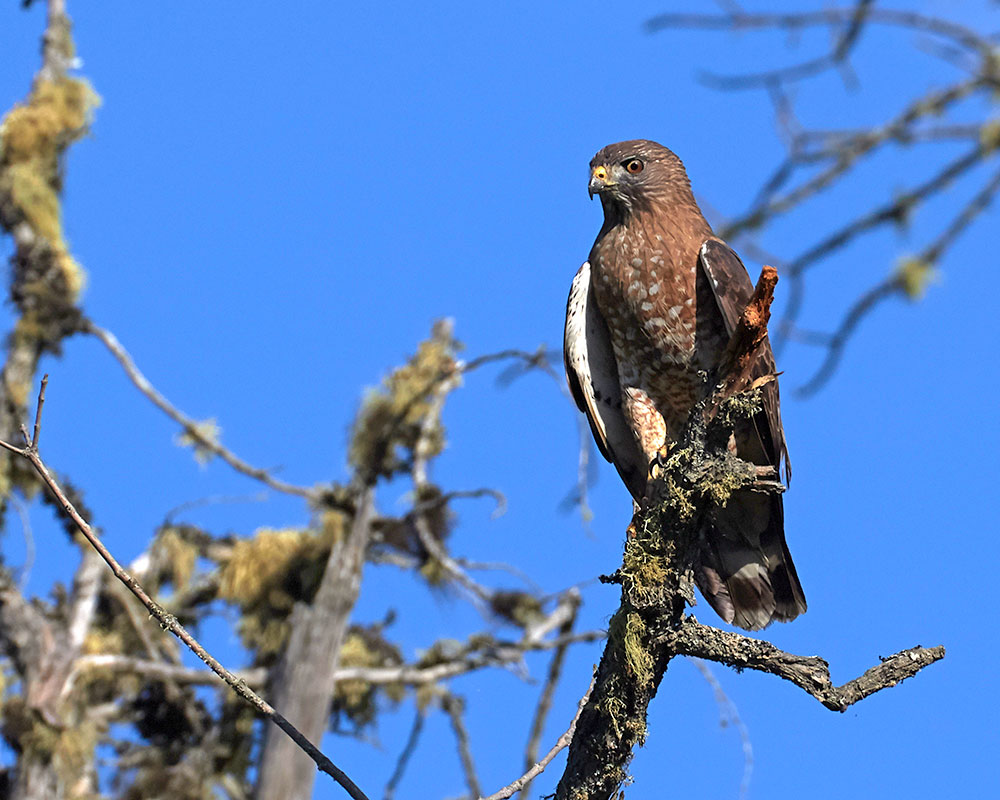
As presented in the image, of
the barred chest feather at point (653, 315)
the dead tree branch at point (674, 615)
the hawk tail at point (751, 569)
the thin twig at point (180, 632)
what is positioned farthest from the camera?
the barred chest feather at point (653, 315)

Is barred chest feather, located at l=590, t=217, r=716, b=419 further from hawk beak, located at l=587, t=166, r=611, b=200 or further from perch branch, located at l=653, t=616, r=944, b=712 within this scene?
perch branch, located at l=653, t=616, r=944, b=712

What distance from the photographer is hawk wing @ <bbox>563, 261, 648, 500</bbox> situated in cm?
441

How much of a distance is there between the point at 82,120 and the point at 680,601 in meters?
6.26

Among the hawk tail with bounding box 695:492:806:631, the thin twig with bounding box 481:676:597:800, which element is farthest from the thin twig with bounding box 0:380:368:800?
the hawk tail with bounding box 695:492:806:631

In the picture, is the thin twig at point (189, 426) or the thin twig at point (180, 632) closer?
the thin twig at point (180, 632)

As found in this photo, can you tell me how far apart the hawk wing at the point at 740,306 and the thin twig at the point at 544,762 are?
114 centimetres

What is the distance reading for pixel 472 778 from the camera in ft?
24.7

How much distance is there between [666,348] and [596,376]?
46 centimetres

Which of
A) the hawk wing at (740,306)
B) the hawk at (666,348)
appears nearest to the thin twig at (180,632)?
the hawk at (666,348)

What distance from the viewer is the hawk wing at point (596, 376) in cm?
441

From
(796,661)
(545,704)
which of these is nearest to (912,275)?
(796,661)

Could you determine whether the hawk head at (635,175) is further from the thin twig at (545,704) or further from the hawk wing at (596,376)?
the thin twig at (545,704)

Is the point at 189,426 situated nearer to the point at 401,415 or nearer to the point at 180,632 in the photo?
the point at 401,415

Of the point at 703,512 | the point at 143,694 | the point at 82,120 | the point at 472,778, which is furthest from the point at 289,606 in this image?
the point at 703,512
